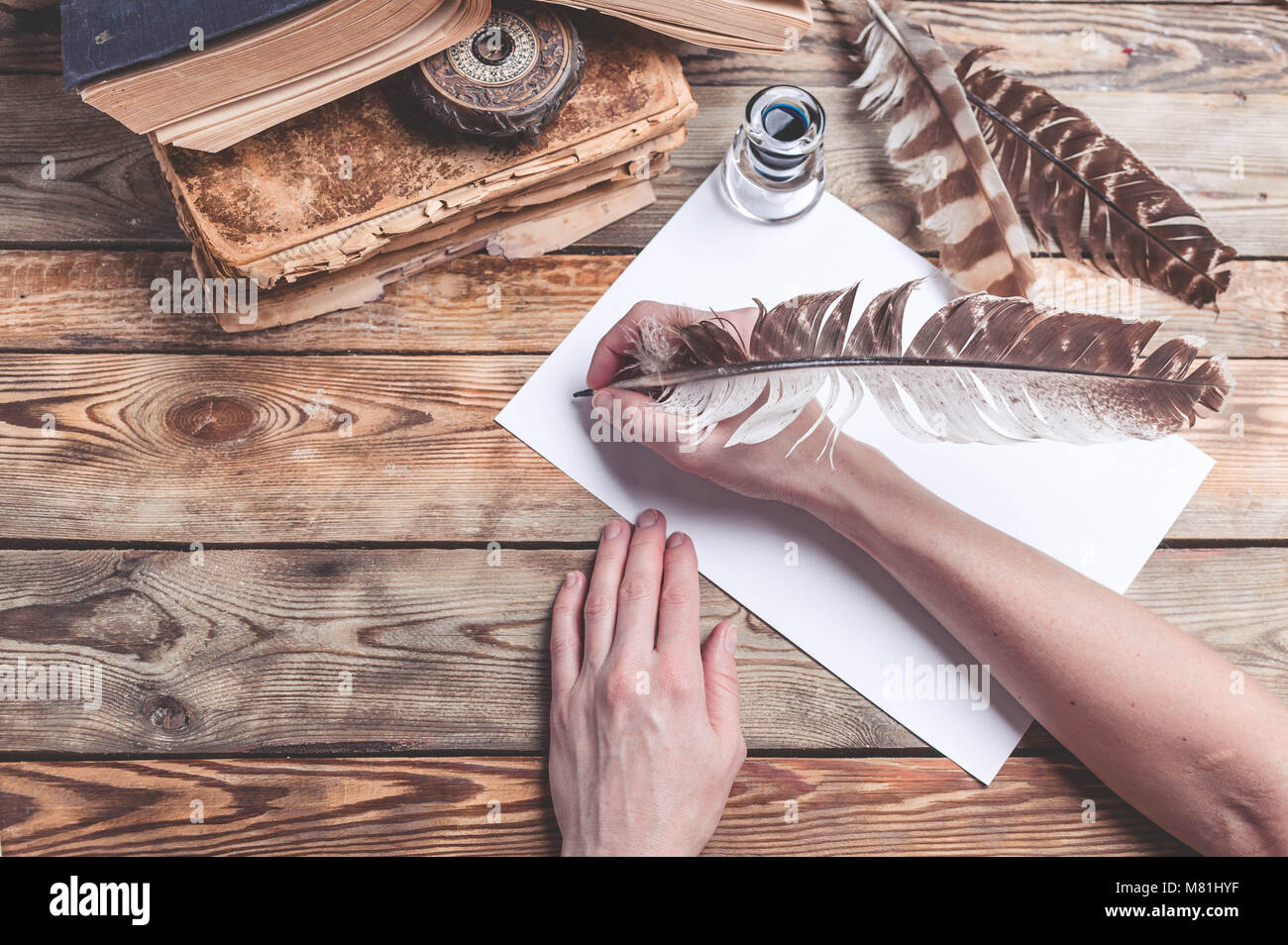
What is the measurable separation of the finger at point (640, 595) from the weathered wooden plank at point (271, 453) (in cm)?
6

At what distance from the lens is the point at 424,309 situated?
979 mm

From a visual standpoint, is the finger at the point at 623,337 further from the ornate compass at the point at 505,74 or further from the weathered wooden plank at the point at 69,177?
the weathered wooden plank at the point at 69,177

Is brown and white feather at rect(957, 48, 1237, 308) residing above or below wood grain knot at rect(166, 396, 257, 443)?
above

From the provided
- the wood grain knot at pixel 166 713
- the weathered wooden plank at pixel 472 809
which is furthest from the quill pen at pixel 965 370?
the wood grain knot at pixel 166 713

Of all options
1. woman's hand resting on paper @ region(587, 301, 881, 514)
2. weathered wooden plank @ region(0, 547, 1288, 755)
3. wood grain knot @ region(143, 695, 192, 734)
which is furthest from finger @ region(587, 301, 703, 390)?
wood grain knot @ region(143, 695, 192, 734)

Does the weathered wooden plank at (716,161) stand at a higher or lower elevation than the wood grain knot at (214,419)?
higher

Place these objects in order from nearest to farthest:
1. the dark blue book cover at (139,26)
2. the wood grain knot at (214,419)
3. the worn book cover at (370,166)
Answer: the dark blue book cover at (139,26)
the worn book cover at (370,166)
the wood grain knot at (214,419)

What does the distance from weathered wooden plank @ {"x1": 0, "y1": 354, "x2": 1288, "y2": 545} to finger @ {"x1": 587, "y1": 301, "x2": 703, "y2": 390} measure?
0.11m

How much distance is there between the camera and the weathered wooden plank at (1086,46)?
1.03 m

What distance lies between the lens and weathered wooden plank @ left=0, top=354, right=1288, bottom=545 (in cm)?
94

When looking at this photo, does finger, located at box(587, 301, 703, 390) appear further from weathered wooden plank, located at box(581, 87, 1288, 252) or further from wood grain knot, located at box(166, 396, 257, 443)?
wood grain knot, located at box(166, 396, 257, 443)

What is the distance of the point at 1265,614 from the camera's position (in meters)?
0.97
